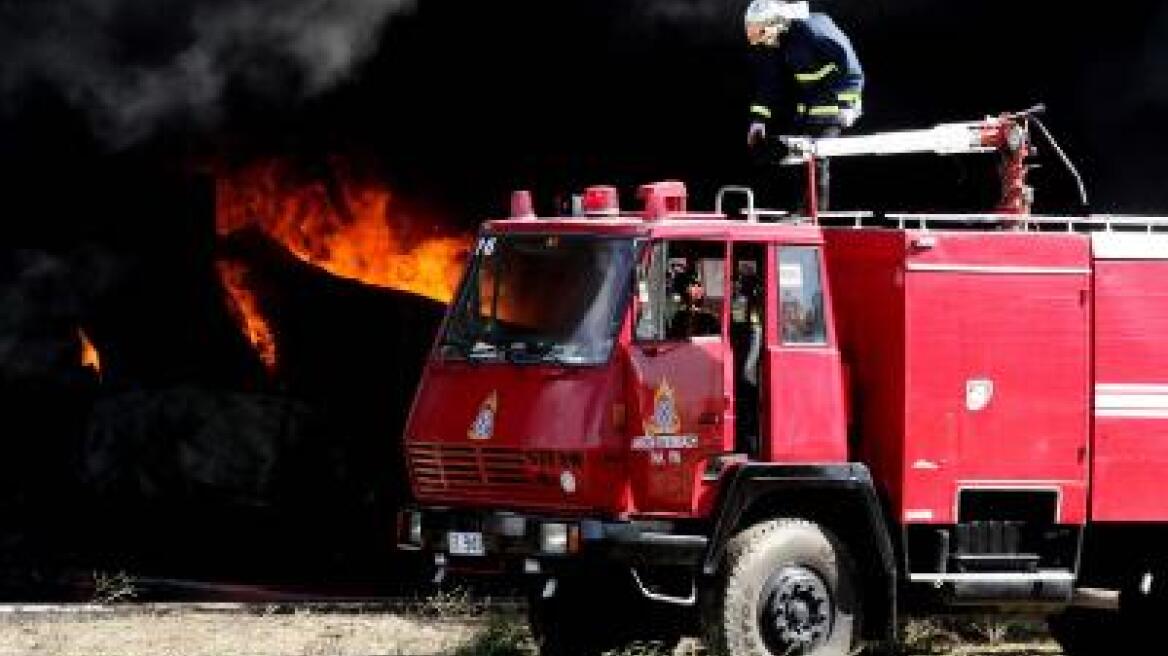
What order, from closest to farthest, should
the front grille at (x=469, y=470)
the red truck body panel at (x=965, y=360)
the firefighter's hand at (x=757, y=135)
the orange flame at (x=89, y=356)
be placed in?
the front grille at (x=469, y=470)
the red truck body panel at (x=965, y=360)
the firefighter's hand at (x=757, y=135)
the orange flame at (x=89, y=356)

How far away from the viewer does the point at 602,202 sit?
11820mm

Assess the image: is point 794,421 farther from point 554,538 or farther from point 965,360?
point 554,538

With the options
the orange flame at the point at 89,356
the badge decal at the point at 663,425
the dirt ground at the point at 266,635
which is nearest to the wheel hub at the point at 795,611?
the badge decal at the point at 663,425

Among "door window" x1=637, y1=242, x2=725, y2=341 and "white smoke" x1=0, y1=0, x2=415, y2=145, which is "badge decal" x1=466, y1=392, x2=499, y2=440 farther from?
"white smoke" x1=0, y1=0, x2=415, y2=145

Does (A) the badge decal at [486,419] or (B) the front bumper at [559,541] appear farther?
(A) the badge decal at [486,419]

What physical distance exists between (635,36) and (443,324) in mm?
8844

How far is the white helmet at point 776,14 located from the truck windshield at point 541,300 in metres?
2.30

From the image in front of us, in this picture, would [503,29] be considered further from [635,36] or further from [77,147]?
[77,147]

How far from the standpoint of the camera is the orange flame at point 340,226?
2045 centimetres

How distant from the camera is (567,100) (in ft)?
67.6

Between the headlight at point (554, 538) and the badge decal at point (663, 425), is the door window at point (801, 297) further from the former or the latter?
the headlight at point (554, 538)

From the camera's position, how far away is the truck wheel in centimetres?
1127

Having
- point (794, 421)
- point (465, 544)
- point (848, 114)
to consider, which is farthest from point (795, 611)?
point (848, 114)

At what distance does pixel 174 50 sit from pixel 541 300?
859 centimetres
